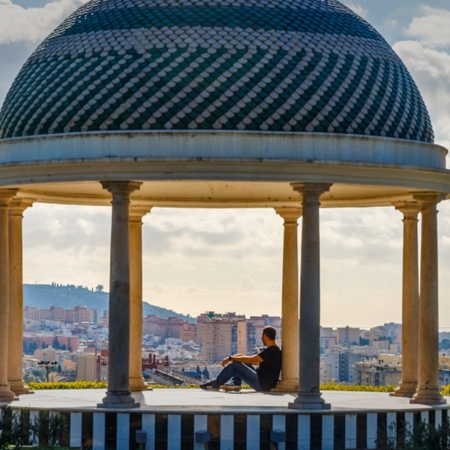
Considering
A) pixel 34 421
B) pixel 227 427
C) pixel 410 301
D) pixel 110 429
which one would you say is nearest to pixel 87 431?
pixel 110 429

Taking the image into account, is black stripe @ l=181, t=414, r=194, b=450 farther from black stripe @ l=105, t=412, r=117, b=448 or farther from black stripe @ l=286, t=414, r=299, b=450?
black stripe @ l=286, t=414, r=299, b=450

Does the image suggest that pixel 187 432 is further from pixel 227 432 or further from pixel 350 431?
pixel 350 431

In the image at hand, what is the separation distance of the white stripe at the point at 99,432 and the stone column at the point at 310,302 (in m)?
4.83

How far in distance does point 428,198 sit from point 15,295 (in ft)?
40.5

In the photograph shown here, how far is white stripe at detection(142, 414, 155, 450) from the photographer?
50062 millimetres

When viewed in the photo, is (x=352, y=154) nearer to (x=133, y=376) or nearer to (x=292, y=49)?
(x=292, y=49)

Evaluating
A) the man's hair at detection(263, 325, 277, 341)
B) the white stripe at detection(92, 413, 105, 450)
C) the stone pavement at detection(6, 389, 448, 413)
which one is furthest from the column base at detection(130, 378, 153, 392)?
the white stripe at detection(92, 413, 105, 450)

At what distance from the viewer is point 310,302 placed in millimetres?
51312

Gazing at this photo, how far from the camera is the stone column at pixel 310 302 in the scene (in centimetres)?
5109

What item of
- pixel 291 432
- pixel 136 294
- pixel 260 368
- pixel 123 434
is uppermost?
pixel 136 294

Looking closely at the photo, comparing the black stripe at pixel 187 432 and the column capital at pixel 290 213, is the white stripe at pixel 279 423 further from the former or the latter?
the column capital at pixel 290 213

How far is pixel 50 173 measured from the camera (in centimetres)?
5200

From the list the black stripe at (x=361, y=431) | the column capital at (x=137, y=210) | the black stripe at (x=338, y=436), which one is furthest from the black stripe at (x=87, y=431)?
the column capital at (x=137, y=210)

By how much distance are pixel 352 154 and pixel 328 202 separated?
7.99m
